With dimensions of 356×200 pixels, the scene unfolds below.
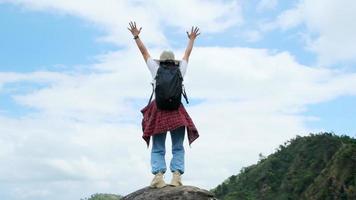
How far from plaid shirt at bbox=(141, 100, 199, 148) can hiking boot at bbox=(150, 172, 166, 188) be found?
2.17ft

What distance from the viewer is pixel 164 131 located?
37.7 feet

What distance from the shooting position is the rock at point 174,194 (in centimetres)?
1123

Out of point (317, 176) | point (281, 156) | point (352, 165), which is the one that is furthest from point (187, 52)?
point (281, 156)

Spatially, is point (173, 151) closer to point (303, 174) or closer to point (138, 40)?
point (138, 40)

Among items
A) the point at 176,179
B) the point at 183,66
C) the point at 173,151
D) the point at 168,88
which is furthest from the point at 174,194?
the point at 183,66

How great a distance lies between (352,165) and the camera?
235 feet

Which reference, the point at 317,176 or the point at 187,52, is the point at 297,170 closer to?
the point at 317,176

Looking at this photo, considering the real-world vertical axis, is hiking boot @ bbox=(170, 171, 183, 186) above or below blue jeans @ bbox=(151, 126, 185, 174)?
below

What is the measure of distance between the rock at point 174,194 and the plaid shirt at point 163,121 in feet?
2.97

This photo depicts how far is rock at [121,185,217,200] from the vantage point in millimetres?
11227

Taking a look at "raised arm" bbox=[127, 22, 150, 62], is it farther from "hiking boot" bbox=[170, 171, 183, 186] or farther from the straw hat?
"hiking boot" bbox=[170, 171, 183, 186]

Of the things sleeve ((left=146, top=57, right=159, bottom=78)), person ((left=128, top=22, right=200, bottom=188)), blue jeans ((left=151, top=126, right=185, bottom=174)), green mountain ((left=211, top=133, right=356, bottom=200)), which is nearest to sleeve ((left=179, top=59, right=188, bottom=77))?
person ((left=128, top=22, right=200, bottom=188))

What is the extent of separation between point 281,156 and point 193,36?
10803cm

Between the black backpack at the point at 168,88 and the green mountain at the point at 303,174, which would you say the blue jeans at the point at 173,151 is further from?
the green mountain at the point at 303,174
